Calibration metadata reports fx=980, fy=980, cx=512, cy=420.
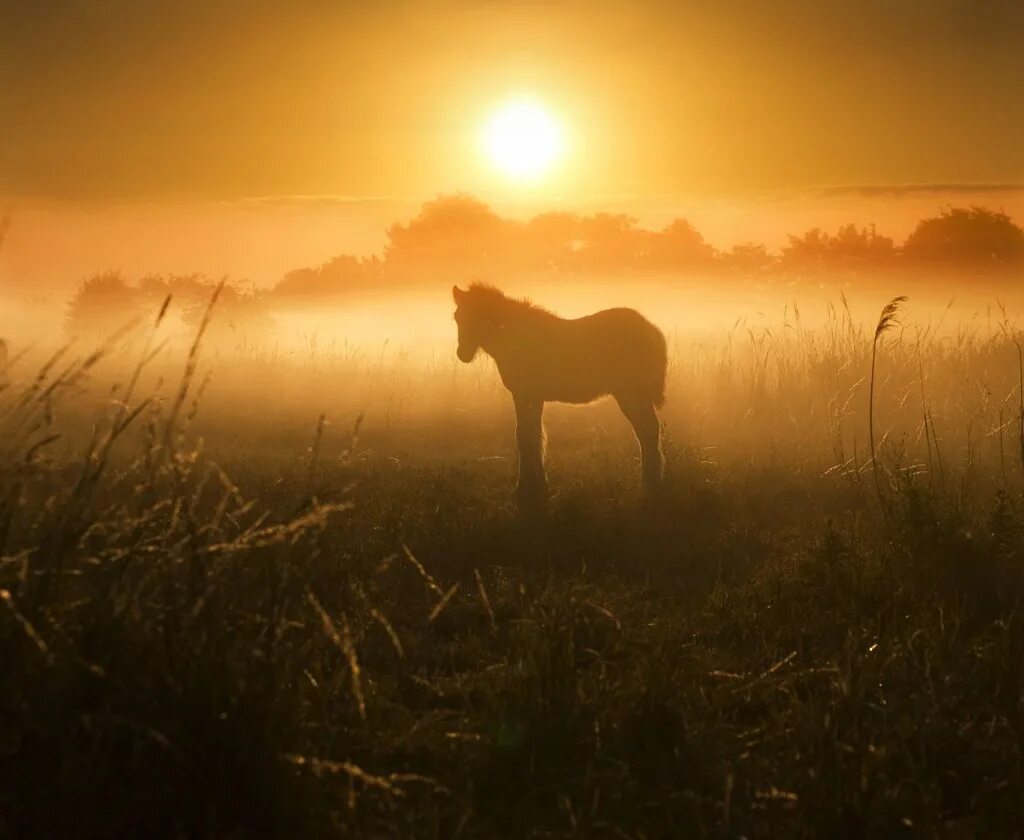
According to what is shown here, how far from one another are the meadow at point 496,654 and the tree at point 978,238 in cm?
2645

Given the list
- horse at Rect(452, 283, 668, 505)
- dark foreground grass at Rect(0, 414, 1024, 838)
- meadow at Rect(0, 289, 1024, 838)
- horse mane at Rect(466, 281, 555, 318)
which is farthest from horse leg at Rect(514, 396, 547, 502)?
dark foreground grass at Rect(0, 414, 1024, 838)

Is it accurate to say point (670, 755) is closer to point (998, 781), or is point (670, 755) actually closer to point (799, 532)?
point (998, 781)

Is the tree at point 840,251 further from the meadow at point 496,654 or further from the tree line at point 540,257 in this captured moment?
the meadow at point 496,654

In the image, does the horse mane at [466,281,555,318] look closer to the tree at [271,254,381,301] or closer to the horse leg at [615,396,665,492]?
the horse leg at [615,396,665,492]

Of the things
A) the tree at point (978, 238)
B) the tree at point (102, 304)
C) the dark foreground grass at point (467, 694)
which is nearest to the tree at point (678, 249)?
the tree at point (978, 238)

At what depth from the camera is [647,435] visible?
30.8 ft

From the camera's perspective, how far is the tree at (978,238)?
32.2m

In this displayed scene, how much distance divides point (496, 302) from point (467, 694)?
6.13m

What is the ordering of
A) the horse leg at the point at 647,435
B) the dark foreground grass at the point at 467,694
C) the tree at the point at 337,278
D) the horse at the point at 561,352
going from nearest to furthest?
the dark foreground grass at the point at 467,694, the horse leg at the point at 647,435, the horse at the point at 561,352, the tree at the point at 337,278

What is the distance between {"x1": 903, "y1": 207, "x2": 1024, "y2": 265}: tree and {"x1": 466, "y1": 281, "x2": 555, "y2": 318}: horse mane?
26834 mm

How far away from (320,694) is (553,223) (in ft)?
131

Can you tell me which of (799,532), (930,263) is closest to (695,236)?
(930,263)

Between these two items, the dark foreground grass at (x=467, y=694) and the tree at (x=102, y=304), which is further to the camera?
the tree at (x=102, y=304)

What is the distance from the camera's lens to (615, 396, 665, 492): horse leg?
363 inches
